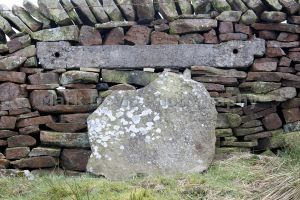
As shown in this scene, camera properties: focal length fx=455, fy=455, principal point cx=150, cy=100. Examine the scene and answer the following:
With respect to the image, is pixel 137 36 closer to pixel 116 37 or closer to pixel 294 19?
pixel 116 37

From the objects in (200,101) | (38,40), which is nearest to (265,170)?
(200,101)

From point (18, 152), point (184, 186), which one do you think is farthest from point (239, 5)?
point (18, 152)

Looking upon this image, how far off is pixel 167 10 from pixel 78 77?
1497mm

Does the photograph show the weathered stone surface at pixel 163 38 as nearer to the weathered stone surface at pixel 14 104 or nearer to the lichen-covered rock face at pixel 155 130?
the lichen-covered rock face at pixel 155 130

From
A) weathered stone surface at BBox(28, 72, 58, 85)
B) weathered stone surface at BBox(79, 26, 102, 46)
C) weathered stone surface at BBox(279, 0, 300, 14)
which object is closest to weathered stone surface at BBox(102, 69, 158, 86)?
weathered stone surface at BBox(79, 26, 102, 46)

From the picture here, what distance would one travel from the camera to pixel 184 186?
4348mm

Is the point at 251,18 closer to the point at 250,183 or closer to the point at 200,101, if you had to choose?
the point at 200,101

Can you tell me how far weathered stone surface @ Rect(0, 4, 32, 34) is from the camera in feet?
20.0

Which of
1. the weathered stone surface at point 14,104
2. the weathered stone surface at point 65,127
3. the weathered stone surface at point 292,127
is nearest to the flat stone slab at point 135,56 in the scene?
the weathered stone surface at point 14,104

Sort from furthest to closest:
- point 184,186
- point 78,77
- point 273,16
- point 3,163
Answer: point 273,16 < point 78,77 < point 3,163 < point 184,186

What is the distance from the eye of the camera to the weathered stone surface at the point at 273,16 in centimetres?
613

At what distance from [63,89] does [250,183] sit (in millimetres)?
2786

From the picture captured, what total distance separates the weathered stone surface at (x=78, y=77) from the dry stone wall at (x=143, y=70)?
1 cm

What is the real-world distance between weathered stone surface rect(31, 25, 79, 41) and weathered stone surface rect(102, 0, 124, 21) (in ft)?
1.63
